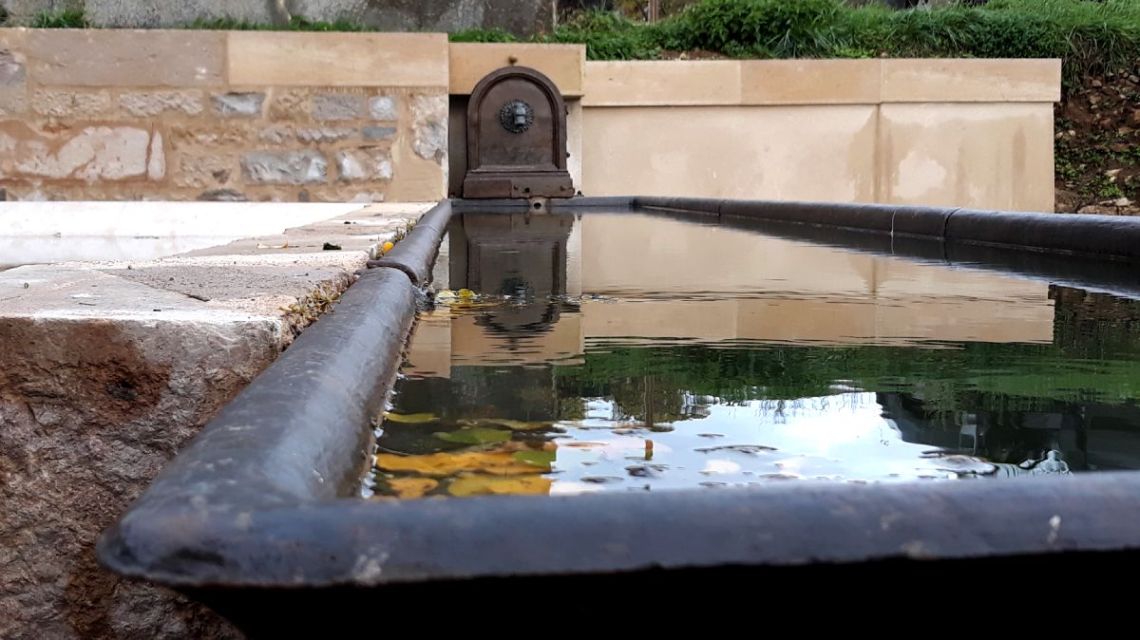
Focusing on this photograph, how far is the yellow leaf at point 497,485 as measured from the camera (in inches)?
41.7

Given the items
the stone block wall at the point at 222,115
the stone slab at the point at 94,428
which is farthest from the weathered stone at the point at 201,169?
the stone slab at the point at 94,428

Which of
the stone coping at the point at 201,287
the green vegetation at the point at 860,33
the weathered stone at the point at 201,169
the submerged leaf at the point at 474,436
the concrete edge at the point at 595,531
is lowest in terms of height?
the submerged leaf at the point at 474,436

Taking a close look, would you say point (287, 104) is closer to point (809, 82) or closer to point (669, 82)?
point (669, 82)

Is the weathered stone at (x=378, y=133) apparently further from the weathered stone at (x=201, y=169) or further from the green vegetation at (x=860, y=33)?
the green vegetation at (x=860, y=33)

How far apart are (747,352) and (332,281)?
68 cm

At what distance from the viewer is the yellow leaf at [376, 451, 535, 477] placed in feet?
3.68

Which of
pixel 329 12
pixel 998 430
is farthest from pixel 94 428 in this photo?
pixel 329 12

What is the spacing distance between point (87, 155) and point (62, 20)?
1.38 metres

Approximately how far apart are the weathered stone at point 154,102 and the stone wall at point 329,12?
1.26 metres

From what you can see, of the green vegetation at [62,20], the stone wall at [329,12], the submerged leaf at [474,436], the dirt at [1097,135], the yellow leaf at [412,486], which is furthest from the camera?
the dirt at [1097,135]

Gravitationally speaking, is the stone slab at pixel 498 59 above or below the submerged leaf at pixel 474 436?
above

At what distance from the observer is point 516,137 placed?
27.1 ft

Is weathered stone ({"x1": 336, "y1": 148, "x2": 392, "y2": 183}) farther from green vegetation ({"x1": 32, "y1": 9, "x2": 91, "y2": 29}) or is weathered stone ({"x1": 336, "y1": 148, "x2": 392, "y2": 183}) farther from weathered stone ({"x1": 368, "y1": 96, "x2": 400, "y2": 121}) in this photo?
green vegetation ({"x1": 32, "y1": 9, "x2": 91, "y2": 29})

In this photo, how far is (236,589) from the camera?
58cm
